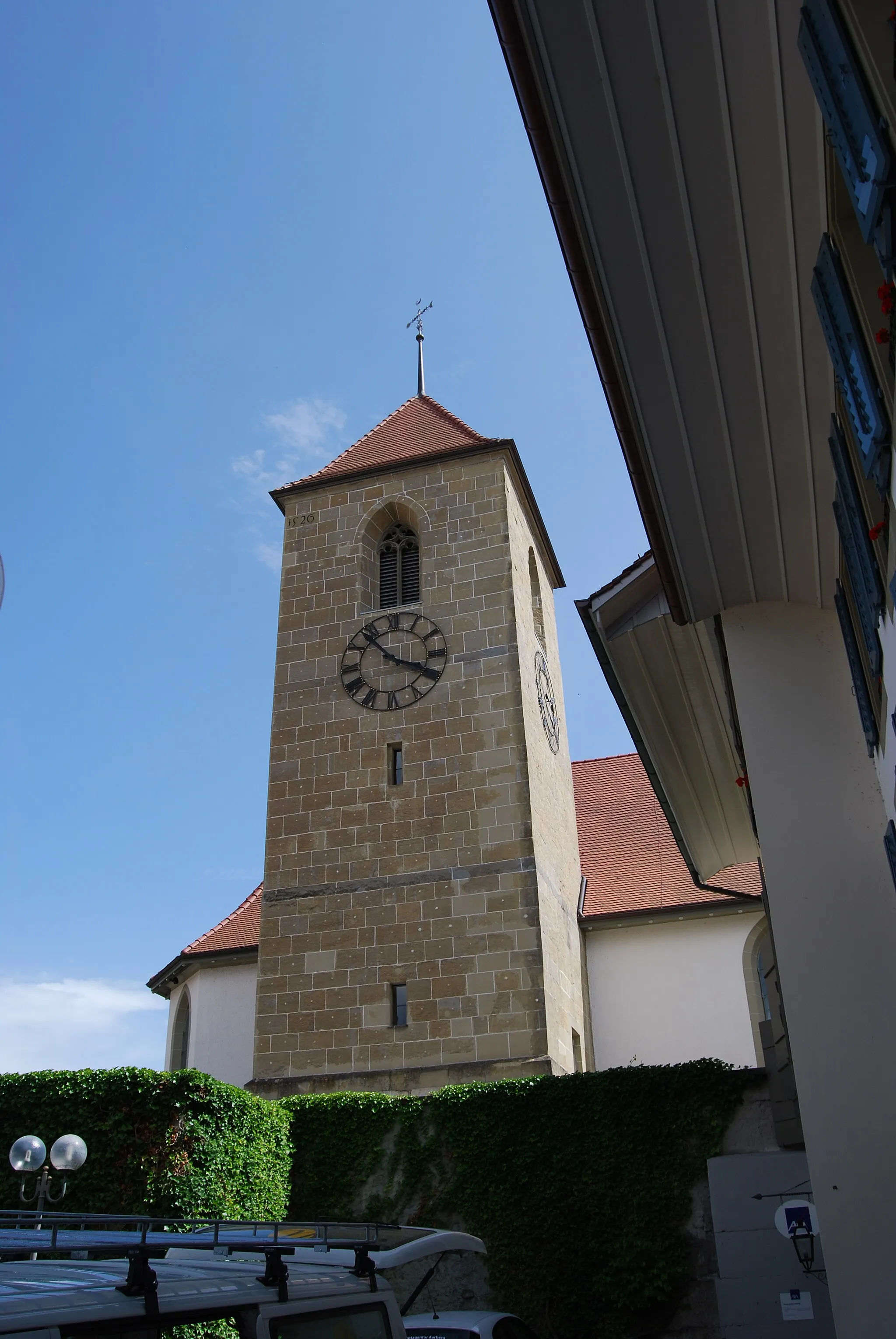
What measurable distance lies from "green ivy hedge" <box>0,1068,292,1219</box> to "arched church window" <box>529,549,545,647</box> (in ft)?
34.6

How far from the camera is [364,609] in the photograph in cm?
1850

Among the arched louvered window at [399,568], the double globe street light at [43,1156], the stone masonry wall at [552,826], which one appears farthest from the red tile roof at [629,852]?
the double globe street light at [43,1156]

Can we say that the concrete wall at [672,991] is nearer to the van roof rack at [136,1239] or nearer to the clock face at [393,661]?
the clock face at [393,661]

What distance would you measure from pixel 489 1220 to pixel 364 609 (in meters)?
9.53

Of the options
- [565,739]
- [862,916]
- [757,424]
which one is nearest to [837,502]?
[757,424]

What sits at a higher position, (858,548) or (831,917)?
(858,548)

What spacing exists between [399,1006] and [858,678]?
1027 cm

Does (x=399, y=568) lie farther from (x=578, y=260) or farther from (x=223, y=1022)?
(x=578, y=260)

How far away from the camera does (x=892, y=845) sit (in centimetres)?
585

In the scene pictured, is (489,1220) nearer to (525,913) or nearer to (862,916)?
(525,913)

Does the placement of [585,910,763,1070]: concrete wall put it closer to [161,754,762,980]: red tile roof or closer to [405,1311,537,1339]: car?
[161,754,762,980]: red tile roof

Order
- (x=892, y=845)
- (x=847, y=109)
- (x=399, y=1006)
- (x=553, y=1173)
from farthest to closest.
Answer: (x=399, y=1006) → (x=553, y=1173) → (x=892, y=845) → (x=847, y=109)

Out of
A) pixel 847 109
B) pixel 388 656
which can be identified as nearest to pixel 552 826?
pixel 388 656

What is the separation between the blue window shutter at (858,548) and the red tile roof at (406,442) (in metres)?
13.9
